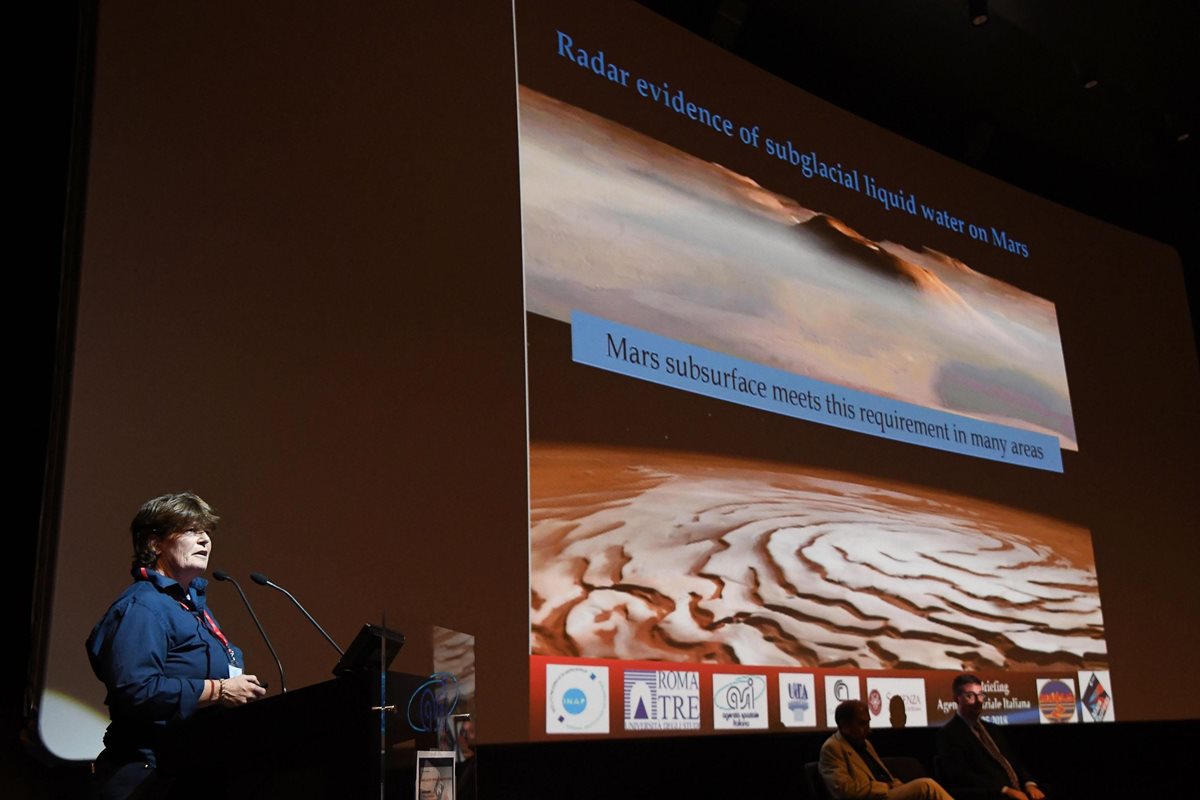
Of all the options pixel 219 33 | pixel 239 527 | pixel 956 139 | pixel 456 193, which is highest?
pixel 956 139

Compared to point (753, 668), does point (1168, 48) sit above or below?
above

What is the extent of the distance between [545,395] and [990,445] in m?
2.62

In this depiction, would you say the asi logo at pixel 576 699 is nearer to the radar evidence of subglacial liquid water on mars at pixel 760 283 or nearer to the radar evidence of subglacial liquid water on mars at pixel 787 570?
the radar evidence of subglacial liquid water on mars at pixel 787 570

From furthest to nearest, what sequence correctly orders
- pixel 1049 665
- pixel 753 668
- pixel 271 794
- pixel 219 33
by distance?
pixel 1049 665
pixel 753 668
pixel 219 33
pixel 271 794

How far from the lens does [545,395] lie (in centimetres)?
365

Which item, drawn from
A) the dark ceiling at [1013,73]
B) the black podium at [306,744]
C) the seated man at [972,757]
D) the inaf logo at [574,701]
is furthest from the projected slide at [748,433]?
the black podium at [306,744]

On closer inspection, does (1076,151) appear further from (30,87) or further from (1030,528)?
(30,87)

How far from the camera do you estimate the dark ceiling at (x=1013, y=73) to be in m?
5.59

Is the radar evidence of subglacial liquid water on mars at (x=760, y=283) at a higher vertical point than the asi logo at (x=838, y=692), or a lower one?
higher

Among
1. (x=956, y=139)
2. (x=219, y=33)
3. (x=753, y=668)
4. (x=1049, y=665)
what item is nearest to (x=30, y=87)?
(x=219, y=33)

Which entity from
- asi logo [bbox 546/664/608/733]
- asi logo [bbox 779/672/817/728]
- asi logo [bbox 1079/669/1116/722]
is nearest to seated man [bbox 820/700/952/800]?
asi logo [bbox 779/672/817/728]

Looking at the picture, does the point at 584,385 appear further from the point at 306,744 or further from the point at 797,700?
the point at 306,744

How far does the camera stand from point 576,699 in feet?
11.3

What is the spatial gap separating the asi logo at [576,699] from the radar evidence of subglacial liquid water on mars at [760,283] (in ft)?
3.90
